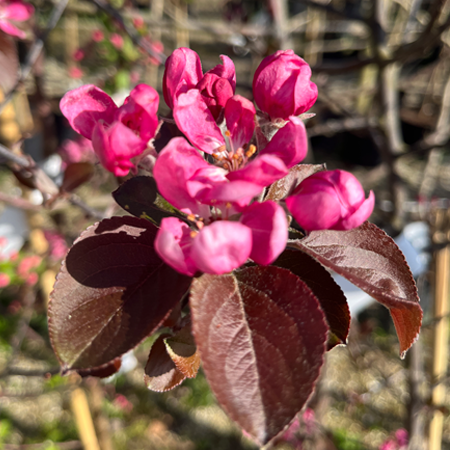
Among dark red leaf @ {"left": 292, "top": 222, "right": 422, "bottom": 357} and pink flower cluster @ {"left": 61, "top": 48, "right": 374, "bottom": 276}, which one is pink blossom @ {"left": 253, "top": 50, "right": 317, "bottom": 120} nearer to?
pink flower cluster @ {"left": 61, "top": 48, "right": 374, "bottom": 276}

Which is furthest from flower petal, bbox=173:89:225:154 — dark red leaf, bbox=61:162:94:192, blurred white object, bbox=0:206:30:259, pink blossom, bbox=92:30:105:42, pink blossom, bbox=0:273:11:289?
pink blossom, bbox=92:30:105:42

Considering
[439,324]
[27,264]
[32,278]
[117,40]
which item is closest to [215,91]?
[439,324]

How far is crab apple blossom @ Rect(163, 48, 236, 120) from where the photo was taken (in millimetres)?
520

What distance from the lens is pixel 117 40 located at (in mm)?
2811

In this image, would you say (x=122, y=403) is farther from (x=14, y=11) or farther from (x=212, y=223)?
(x=212, y=223)

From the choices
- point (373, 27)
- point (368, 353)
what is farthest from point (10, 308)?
point (373, 27)

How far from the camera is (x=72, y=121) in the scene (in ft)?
1.76

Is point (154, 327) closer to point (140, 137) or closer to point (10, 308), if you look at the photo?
point (140, 137)

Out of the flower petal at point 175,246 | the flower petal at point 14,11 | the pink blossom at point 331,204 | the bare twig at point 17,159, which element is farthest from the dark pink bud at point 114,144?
the flower petal at point 14,11

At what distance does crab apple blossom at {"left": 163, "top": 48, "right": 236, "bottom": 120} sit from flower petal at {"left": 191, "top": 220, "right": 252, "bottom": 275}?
22 cm

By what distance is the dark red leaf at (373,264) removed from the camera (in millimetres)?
469

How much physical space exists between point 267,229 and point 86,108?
319 millimetres

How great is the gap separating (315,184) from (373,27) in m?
1.37

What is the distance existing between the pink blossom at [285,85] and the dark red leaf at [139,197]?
21 centimetres
